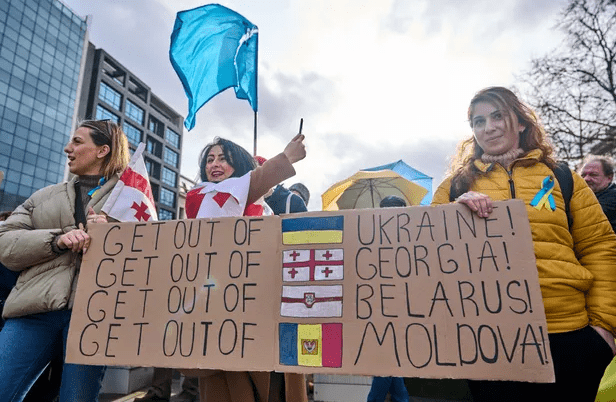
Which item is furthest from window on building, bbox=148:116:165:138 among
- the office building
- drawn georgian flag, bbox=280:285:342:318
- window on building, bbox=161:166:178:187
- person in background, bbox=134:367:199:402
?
drawn georgian flag, bbox=280:285:342:318

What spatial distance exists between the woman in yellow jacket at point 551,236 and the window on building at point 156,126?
2226 inches

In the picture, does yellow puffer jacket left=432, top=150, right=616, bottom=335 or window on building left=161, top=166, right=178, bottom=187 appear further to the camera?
window on building left=161, top=166, right=178, bottom=187

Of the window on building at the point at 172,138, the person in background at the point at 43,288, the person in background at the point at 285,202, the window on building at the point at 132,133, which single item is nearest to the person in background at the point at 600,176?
the person in background at the point at 285,202

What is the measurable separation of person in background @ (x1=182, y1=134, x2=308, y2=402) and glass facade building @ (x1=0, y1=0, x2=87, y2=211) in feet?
141

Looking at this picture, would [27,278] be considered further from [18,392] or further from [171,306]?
Answer: [171,306]

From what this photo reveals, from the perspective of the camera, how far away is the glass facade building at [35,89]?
37.2 metres

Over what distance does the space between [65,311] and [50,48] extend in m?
49.8

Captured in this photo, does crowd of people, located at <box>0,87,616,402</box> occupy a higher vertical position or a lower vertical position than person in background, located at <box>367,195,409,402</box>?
higher

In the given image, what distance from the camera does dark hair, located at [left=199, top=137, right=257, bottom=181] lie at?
221cm

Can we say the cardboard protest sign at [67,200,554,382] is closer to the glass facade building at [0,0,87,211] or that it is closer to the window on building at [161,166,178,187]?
the glass facade building at [0,0,87,211]

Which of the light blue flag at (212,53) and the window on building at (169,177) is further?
the window on building at (169,177)

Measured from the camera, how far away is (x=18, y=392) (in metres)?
1.66

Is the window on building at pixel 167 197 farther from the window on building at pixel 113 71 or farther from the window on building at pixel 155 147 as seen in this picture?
the window on building at pixel 113 71

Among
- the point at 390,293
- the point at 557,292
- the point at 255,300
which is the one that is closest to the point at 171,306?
the point at 255,300
